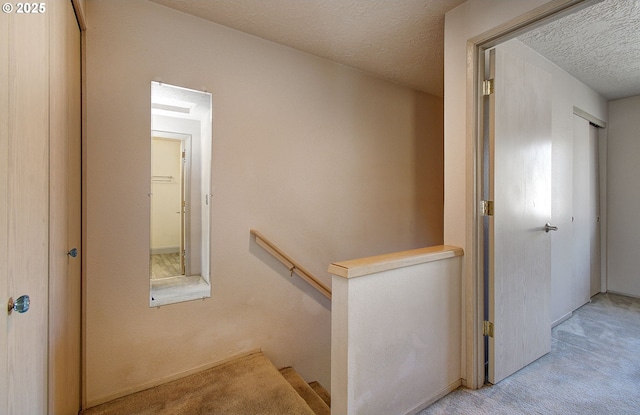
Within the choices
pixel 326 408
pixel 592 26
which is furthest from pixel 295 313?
pixel 592 26

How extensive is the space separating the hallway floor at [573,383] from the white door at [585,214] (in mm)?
→ 663

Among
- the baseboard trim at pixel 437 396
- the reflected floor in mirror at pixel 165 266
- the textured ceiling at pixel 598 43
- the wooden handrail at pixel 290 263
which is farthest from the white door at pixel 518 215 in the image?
the reflected floor in mirror at pixel 165 266

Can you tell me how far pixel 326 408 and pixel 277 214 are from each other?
1468mm

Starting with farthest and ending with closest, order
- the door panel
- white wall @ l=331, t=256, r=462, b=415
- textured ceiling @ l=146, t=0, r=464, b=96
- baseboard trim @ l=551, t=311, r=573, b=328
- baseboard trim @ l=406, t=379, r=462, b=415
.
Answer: baseboard trim @ l=551, t=311, r=573, b=328, textured ceiling @ l=146, t=0, r=464, b=96, baseboard trim @ l=406, t=379, r=462, b=415, white wall @ l=331, t=256, r=462, b=415, the door panel

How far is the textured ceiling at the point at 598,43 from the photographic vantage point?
1891 mm

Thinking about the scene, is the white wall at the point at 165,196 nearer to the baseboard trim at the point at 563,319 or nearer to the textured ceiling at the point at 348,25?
the textured ceiling at the point at 348,25

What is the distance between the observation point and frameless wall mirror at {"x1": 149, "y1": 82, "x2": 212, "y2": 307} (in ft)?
6.25

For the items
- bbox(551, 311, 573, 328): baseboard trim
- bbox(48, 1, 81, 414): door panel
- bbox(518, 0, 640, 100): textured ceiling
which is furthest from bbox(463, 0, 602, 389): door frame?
bbox(48, 1, 81, 414): door panel

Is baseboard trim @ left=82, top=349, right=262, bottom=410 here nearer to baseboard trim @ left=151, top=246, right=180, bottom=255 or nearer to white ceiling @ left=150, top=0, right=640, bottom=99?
baseboard trim @ left=151, top=246, right=180, bottom=255

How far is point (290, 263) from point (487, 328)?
143cm

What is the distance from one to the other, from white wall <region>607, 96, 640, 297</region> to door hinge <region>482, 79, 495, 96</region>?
307 cm

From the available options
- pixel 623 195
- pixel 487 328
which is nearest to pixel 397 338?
pixel 487 328

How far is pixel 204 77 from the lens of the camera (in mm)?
2025

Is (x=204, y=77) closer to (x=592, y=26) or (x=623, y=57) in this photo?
(x=592, y=26)
